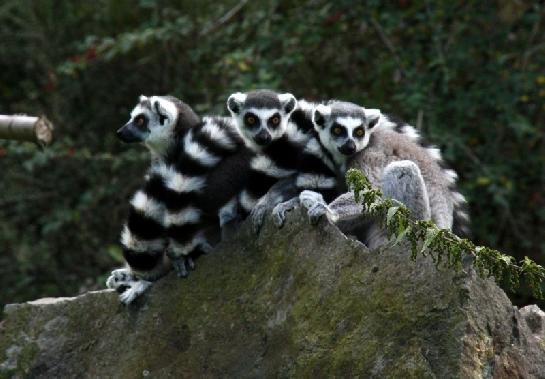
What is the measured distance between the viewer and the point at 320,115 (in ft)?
16.8

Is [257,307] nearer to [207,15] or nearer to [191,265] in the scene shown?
[191,265]

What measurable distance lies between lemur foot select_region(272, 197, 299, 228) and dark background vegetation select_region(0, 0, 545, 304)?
2914mm

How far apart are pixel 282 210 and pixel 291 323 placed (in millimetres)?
613

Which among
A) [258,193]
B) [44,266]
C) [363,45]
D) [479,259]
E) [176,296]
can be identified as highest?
[479,259]

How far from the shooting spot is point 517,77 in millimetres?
7438

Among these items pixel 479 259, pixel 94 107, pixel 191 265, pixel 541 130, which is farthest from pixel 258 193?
pixel 94 107

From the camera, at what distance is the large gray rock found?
3.70m

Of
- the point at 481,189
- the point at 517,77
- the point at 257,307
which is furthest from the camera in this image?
the point at 481,189

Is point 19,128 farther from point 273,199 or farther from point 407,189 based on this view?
point 407,189

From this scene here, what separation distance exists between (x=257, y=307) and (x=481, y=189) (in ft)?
13.0

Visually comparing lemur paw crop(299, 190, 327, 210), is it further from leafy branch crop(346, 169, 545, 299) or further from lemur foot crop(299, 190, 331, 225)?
leafy branch crop(346, 169, 545, 299)

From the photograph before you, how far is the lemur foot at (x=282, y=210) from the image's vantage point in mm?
4527

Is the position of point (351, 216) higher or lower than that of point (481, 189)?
higher

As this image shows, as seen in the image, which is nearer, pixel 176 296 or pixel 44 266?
→ pixel 176 296
